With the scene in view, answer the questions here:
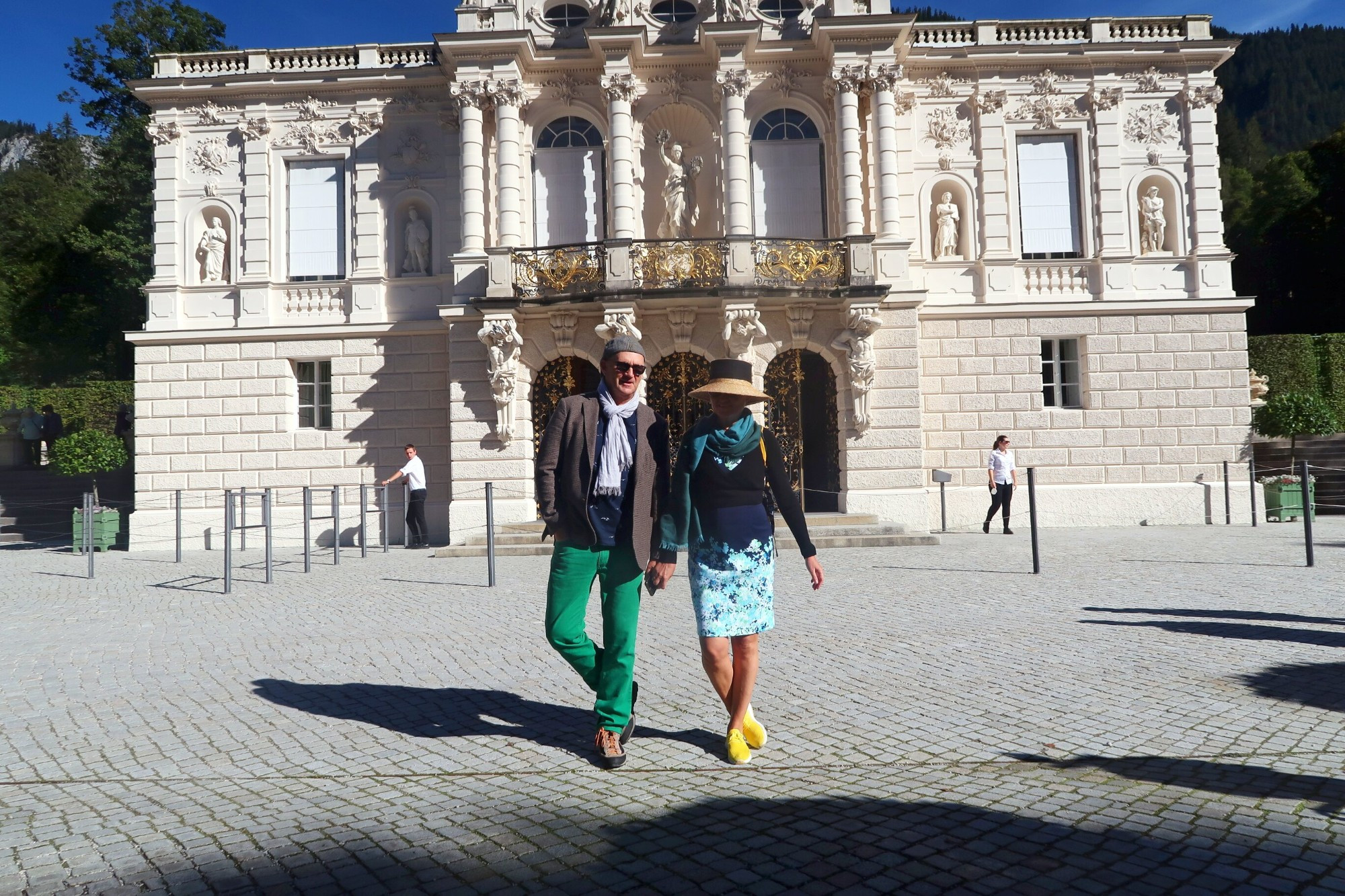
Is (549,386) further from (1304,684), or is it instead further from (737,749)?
(737,749)

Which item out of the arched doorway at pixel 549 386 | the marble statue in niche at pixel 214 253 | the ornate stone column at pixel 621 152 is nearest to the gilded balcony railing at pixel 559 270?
the ornate stone column at pixel 621 152

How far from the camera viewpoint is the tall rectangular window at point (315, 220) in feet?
72.3

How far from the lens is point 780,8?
21375 mm

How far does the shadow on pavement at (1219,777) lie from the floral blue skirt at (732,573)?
1482 mm

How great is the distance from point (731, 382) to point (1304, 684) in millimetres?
4317

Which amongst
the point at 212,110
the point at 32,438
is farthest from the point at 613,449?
the point at 32,438

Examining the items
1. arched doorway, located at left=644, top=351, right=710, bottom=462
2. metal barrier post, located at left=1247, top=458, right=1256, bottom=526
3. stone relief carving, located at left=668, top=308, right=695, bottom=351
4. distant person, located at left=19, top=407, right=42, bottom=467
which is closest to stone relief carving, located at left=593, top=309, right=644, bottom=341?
stone relief carving, located at left=668, top=308, right=695, bottom=351

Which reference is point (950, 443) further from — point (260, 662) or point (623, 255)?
point (260, 662)

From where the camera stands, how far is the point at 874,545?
1759 cm

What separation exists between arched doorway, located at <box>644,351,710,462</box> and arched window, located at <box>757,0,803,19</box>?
25.6 feet

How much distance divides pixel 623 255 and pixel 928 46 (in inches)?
340

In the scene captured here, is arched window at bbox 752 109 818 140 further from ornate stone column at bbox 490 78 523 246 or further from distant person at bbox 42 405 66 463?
distant person at bbox 42 405 66 463

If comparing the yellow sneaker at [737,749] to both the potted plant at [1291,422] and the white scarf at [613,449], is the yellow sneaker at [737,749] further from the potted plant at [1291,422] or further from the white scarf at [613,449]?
the potted plant at [1291,422]

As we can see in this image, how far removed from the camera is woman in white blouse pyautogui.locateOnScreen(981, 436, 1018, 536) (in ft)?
62.6
